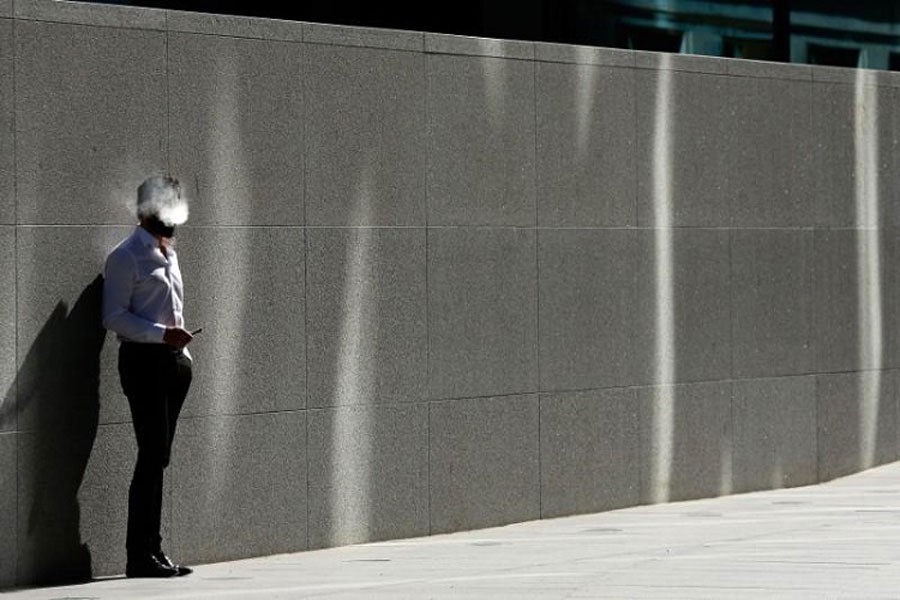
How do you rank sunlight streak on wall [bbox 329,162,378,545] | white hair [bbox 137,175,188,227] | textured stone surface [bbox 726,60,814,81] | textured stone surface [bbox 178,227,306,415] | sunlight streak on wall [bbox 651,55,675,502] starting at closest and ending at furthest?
white hair [bbox 137,175,188,227], textured stone surface [bbox 178,227,306,415], sunlight streak on wall [bbox 329,162,378,545], sunlight streak on wall [bbox 651,55,675,502], textured stone surface [bbox 726,60,814,81]

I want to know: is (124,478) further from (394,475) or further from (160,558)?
(394,475)

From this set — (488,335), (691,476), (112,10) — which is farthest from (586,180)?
(112,10)

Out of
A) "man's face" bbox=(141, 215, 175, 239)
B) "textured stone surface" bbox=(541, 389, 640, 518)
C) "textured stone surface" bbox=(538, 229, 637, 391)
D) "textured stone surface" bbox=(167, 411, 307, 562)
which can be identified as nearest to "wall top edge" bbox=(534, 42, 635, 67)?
"textured stone surface" bbox=(538, 229, 637, 391)

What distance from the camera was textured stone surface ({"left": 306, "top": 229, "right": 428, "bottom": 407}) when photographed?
11.8 meters

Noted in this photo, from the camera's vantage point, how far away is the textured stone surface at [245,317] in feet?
36.4

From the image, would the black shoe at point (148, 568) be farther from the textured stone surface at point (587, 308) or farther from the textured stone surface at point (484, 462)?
the textured stone surface at point (587, 308)

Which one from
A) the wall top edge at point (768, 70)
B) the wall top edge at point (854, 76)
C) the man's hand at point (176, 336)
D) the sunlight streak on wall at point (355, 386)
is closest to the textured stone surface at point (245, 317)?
the sunlight streak on wall at point (355, 386)

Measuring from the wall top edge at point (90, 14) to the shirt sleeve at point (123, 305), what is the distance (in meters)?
1.14

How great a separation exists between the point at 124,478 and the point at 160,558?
1.61 feet

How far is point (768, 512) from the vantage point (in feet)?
44.7

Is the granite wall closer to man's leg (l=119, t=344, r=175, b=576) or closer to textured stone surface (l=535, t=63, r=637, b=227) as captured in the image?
textured stone surface (l=535, t=63, r=637, b=227)

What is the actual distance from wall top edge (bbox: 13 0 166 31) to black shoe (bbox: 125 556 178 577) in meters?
2.60

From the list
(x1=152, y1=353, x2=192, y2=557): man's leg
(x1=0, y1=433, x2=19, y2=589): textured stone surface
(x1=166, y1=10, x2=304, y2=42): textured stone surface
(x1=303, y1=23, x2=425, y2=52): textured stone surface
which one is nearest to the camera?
(x1=0, y1=433, x2=19, y2=589): textured stone surface

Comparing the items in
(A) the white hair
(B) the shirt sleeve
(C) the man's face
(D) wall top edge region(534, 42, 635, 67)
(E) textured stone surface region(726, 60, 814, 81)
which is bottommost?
(B) the shirt sleeve
